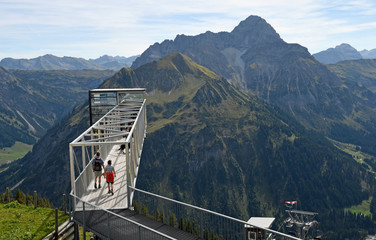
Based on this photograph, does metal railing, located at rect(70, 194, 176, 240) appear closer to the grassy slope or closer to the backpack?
the backpack

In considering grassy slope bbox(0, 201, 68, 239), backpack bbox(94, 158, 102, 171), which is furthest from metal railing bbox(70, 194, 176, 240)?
grassy slope bbox(0, 201, 68, 239)

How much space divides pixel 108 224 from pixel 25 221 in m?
11.7

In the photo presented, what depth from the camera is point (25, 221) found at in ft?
81.0

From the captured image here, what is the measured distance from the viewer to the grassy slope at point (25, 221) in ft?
71.9

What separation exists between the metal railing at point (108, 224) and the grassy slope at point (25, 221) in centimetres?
519

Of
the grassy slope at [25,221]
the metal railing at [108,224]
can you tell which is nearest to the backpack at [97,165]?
the metal railing at [108,224]

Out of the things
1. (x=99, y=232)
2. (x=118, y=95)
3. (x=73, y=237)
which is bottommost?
(x=73, y=237)

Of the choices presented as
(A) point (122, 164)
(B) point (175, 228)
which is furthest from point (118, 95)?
(B) point (175, 228)

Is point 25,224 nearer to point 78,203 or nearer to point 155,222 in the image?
point 78,203

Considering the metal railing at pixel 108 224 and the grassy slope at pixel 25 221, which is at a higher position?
the metal railing at pixel 108 224

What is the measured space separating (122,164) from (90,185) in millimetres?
5030

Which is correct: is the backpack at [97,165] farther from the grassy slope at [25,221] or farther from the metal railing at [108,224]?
the grassy slope at [25,221]

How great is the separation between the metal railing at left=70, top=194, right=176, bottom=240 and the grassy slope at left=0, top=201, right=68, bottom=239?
5192mm

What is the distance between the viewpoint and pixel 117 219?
54.9 feet
